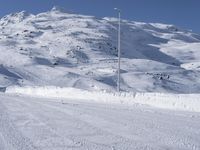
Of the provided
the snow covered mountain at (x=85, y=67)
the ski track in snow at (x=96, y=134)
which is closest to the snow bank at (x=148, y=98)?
the ski track in snow at (x=96, y=134)

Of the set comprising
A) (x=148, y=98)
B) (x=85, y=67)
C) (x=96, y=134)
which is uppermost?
(x=85, y=67)

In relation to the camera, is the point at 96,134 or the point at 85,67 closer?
the point at 96,134

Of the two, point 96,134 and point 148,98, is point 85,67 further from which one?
point 96,134

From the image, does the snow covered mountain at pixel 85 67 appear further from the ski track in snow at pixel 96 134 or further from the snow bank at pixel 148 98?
the ski track in snow at pixel 96 134

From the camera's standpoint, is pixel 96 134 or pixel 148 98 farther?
pixel 148 98

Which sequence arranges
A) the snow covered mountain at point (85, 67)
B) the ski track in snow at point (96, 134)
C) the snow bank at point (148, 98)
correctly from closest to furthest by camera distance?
1. the ski track in snow at point (96, 134)
2. the snow bank at point (148, 98)
3. the snow covered mountain at point (85, 67)

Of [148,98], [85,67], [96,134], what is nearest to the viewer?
[96,134]

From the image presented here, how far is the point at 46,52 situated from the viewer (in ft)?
511

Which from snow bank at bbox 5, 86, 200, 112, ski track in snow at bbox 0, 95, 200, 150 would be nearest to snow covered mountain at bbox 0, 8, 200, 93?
snow bank at bbox 5, 86, 200, 112

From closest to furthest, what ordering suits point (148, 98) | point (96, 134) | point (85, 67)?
point (96, 134) → point (148, 98) → point (85, 67)

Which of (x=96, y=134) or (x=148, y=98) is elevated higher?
A: (x=148, y=98)

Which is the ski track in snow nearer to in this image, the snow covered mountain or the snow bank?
the snow bank

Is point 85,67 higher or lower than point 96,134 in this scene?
higher

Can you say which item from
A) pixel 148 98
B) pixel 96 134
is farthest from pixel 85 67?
pixel 96 134
